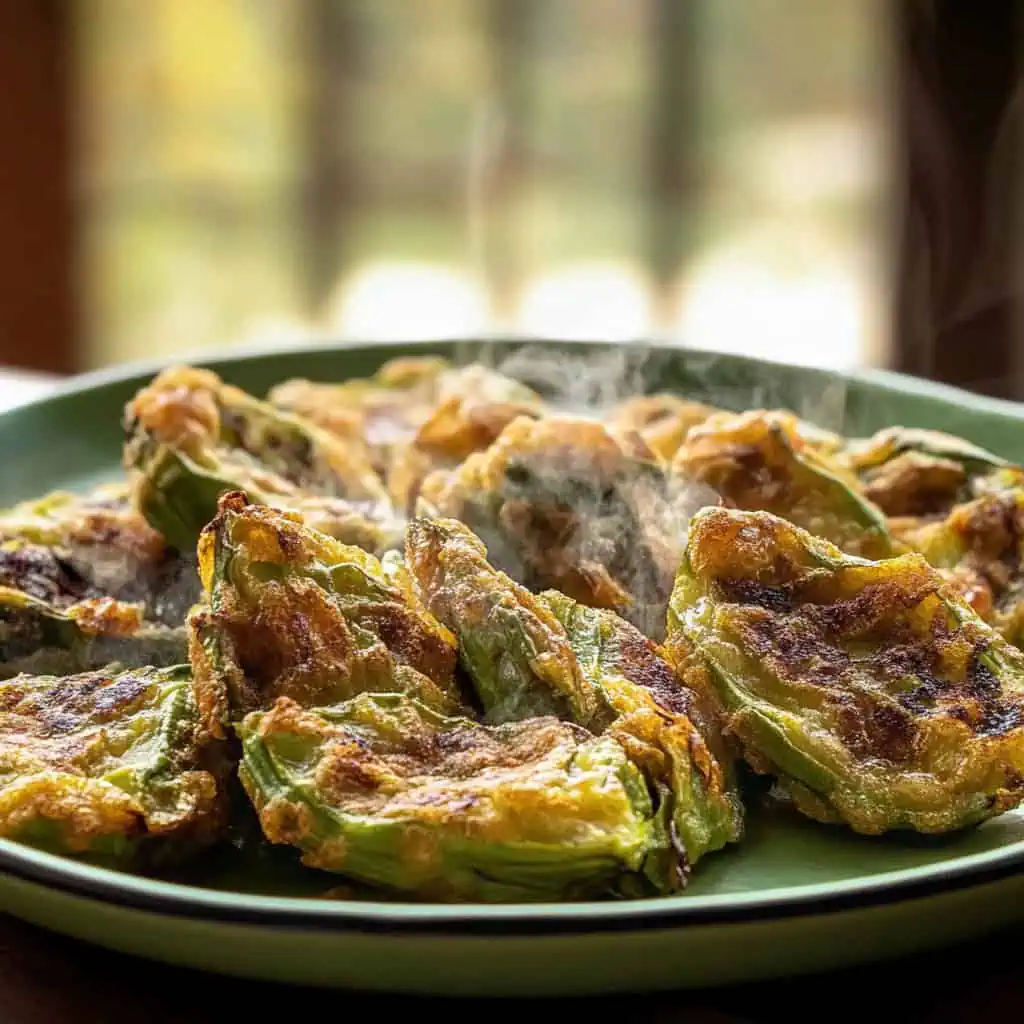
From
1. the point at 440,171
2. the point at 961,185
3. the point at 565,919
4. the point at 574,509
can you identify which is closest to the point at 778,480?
the point at 574,509

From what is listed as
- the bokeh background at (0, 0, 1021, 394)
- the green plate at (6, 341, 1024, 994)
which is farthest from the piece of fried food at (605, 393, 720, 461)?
the bokeh background at (0, 0, 1021, 394)

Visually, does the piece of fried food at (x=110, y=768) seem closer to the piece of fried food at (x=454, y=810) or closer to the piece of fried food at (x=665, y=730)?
the piece of fried food at (x=454, y=810)

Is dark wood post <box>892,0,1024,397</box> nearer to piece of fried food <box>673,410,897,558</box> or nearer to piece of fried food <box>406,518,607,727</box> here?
piece of fried food <box>673,410,897,558</box>

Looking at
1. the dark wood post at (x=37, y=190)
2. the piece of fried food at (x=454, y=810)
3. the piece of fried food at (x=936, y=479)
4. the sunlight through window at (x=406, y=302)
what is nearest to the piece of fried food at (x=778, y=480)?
the piece of fried food at (x=936, y=479)

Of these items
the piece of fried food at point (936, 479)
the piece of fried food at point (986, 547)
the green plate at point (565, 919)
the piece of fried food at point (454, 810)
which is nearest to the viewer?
the green plate at point (565, 919)

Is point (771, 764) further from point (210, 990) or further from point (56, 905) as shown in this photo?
point (56, 905)

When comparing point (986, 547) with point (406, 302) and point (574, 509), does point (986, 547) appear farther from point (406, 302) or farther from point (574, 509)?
point (406, 302)
